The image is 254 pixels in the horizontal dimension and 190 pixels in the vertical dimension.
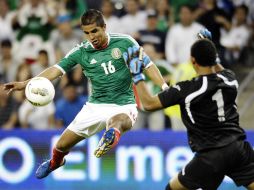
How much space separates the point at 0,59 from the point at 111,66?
6.05 metres

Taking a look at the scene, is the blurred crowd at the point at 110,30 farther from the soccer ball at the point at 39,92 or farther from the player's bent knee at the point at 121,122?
the soccer ball at the point at 39,92

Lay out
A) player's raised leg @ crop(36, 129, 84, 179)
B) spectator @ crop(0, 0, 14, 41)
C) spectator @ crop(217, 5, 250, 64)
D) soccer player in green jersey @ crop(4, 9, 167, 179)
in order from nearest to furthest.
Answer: soccer player in green jersey @ crop(4, 9, 167, 179)
player's raised leg @ crop(36, 129, 84, 179)
spectator @ crop(217, 5, 250, 64)
spectator @ crop(0, 0, 14, 41)

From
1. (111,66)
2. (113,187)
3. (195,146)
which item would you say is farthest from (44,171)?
(113,187)

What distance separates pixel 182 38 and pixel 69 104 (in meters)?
2.21

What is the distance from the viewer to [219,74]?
777cm

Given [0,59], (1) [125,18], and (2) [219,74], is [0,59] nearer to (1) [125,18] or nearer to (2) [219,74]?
(1) [125,18]

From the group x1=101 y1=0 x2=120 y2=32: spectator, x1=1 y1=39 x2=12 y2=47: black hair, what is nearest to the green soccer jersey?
x1=101 y1=0 x2=120 y2=32: spectator

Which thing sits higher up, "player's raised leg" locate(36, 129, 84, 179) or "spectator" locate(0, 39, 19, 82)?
"spectator" locate(0, 39, 19, 82)

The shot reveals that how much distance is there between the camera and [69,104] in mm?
13258

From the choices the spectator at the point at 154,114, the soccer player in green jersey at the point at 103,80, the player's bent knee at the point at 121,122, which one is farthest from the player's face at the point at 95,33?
the spectator at the point at 154,114

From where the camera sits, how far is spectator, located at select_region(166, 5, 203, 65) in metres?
13.6

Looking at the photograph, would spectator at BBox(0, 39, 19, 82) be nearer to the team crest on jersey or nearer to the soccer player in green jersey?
the soccer player in green jersey

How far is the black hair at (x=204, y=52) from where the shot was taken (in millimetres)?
7551

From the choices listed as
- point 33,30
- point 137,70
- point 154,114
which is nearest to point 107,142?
point 137,70
